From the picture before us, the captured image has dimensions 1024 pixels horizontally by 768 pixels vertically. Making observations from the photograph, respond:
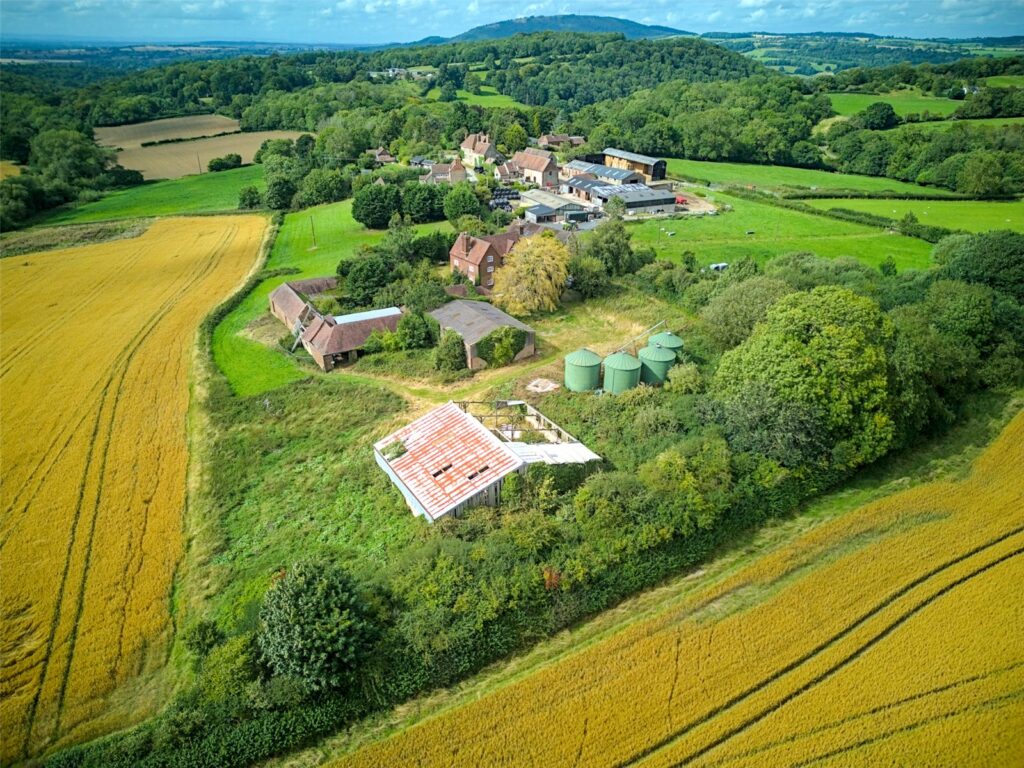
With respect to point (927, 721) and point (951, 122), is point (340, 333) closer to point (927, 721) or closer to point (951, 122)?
point (927, 721)

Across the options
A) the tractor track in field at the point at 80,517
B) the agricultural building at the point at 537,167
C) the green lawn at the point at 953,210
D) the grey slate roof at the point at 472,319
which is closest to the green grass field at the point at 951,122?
the green lawn at the point at 953,210

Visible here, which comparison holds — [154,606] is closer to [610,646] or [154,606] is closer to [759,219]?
[610,646]

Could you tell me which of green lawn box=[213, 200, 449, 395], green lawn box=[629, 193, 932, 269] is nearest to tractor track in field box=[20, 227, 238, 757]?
green lawn box=[213, 200, 449, 395]

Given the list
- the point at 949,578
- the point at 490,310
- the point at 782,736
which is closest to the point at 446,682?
the point at 782,736

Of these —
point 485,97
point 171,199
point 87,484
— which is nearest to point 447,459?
point 87,484

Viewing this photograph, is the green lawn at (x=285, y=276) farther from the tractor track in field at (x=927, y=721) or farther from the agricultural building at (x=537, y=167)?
the tractor track in field at (x=927, y=721)
